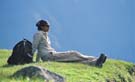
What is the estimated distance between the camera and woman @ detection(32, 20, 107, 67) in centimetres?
2545

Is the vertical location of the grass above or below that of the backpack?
below

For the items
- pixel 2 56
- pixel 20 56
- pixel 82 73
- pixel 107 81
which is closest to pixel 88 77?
pixel 82 73

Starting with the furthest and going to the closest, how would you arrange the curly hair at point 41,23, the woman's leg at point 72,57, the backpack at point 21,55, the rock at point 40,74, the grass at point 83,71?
1. the woman's leg at point 72,57
2. the curly hair at point 41,23
3. the backpack at point 21,55
4. the grass at point 83,71
5. the rock at point 40,74

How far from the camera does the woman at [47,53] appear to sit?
2545cm

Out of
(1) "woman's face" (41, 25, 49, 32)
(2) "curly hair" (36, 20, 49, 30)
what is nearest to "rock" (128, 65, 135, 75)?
(1) "woman's face" (41, 25, 49, 32)

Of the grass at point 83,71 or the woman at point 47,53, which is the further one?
the woman at point 47,53

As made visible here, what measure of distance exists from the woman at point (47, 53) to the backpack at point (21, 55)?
306 millimetres

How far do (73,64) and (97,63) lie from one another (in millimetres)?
1166

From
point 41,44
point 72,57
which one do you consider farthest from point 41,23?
point 72,57

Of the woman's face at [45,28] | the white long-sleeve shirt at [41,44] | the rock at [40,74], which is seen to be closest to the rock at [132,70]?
the white long-sleeve shirt at [41,44]

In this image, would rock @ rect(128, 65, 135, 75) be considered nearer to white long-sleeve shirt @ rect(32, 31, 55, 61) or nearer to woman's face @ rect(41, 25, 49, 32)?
white long-sleeve shirt @ rect(32, 31, 55, 61)

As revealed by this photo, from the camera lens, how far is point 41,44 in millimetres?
25547

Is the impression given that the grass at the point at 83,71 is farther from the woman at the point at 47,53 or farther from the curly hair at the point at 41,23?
the curly hair at the point at 41,23

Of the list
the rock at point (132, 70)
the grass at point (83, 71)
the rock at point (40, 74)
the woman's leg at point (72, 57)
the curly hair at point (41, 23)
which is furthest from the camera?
the rock at point (132, 70)
